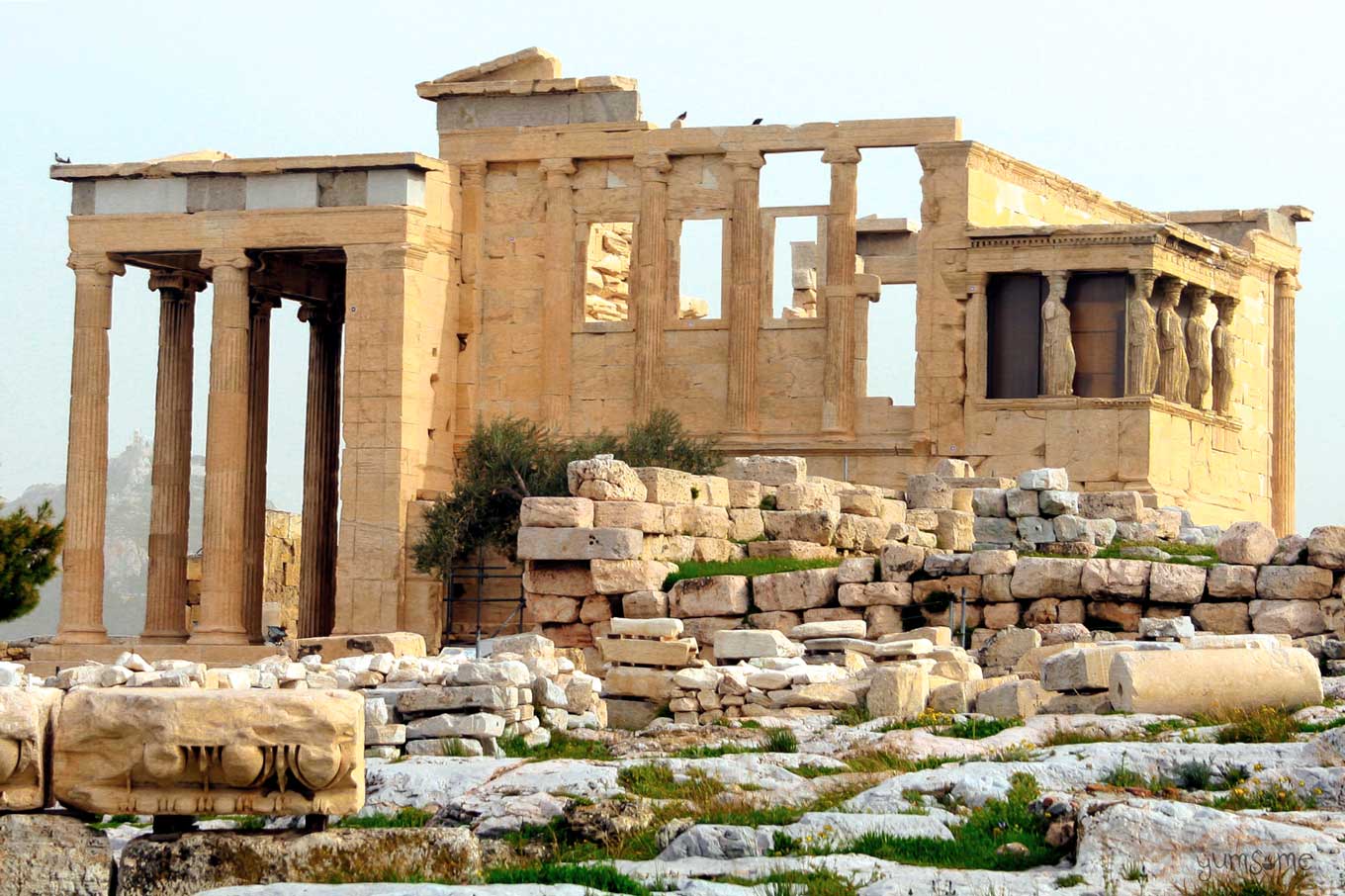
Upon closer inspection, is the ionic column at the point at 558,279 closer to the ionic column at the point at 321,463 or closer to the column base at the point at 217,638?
the ionic column at the point at 321,463

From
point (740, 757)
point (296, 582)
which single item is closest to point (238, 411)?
point (296, 582)

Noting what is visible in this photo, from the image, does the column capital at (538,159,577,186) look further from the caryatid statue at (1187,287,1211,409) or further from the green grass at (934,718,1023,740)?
the green grass at (934,718,1023,740)

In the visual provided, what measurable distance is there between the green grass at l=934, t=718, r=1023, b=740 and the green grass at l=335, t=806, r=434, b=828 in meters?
3.51

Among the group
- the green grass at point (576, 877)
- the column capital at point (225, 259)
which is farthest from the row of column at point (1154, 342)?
the green grass at point (576, 877)

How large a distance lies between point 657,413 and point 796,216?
126 inches

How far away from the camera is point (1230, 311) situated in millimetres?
36625

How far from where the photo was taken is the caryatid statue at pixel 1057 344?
33.6 m

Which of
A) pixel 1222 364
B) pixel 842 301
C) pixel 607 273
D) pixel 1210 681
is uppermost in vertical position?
pixel 607 273

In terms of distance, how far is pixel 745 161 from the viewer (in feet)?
115

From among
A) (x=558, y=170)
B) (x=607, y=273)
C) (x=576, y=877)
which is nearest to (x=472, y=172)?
(x=558, y=170)

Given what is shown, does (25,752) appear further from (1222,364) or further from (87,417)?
(1222,364)

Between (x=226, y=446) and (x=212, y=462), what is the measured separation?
311mm

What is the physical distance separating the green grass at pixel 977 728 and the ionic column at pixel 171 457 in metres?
21.4

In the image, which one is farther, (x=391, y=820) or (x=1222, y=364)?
(x=1222, y=364)
